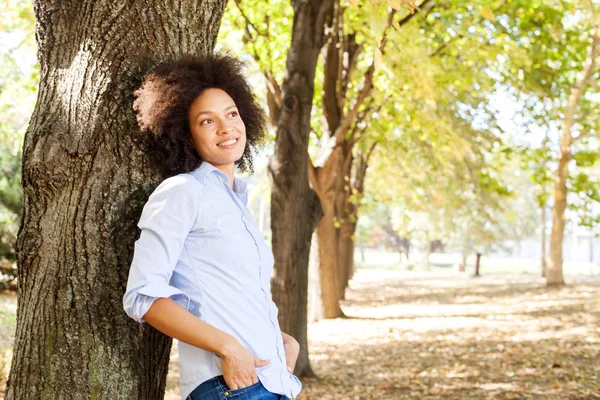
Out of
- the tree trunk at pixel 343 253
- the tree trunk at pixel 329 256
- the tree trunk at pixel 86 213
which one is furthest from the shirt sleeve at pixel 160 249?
the tree trunk at pixel 343 253

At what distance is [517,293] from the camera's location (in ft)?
69.1

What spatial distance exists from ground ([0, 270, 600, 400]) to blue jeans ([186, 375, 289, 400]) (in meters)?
5.42

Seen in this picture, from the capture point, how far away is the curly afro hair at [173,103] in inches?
106

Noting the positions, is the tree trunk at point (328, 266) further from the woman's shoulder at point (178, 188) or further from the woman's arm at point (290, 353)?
the woman's shoulder at point (178, 188)

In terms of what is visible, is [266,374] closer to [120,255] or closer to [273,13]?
[120,255]

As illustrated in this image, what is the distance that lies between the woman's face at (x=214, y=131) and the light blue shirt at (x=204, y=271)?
0.55 feet

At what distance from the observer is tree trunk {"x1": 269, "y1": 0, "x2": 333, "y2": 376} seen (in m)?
8.37

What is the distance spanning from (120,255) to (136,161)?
0.38m

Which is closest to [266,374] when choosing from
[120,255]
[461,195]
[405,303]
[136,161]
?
[120,255]

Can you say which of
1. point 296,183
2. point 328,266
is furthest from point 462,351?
point 328,266

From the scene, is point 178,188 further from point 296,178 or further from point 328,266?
point 328,266

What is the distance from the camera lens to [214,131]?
272 centimetres

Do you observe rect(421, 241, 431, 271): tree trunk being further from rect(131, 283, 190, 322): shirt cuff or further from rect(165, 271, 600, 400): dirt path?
rect(131, 283, 190, 322): shirt cuff

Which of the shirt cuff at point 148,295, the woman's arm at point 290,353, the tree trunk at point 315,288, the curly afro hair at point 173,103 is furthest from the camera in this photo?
the tree trunk at point 315,288
